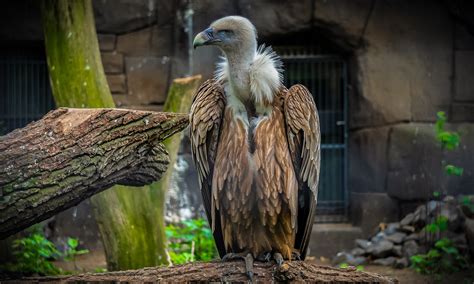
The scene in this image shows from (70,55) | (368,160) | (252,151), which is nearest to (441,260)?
(368,160)

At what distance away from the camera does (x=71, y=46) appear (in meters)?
5.72

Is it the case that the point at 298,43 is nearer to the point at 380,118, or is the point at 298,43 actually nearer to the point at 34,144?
the point at 380,118

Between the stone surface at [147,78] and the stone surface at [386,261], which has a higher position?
the stone surface at [147,78]

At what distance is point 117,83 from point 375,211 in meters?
3.23

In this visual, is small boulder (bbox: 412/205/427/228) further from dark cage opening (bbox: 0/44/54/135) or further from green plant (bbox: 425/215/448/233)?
dark cage opening (bbox: 0/44/54/135)

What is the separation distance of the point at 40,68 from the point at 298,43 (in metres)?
3.01

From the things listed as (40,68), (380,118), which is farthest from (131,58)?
(380,118)

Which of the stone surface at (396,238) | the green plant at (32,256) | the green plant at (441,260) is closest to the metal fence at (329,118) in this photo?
the stone surface at (396,238)

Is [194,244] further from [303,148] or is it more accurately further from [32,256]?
[303,148]

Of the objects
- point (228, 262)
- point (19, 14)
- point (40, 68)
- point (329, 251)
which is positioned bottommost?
point (329, 251)

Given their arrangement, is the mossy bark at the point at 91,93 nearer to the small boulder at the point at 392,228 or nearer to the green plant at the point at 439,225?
the green plant at the point at 439,225

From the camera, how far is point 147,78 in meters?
8.84

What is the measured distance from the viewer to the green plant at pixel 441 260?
23.0 feet

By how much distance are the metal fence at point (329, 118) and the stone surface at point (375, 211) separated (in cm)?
39
